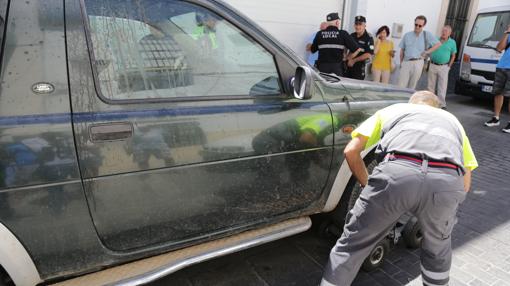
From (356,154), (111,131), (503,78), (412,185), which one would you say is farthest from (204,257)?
(503,78)

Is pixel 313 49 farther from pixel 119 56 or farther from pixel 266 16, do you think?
pixel 119 56

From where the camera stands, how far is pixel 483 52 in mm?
8414

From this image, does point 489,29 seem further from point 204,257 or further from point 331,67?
point 204,257

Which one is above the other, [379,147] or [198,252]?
[379,147]

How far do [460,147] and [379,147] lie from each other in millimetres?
404

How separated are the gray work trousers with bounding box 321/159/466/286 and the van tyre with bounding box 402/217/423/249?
0.75m

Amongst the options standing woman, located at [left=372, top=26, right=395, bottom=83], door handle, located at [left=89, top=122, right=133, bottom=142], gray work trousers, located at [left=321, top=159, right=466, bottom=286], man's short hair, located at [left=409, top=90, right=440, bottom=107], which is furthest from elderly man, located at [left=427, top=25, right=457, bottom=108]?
door handle, located at [left=89, top=122, right=133, bottom=142]

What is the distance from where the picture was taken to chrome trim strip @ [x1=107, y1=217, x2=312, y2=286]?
6.25 ft

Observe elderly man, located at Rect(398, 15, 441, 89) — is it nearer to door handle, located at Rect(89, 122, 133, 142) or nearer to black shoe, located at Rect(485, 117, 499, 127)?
black shoe, located at Rect(485, 117, 499, 127)

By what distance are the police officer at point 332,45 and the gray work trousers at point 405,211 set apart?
4673 mm

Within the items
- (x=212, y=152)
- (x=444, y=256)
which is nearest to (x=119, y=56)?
(x=212, y=152)

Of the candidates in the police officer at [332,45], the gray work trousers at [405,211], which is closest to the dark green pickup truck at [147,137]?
the gray work trousers at [405,211]

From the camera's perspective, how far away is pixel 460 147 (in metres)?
1.97

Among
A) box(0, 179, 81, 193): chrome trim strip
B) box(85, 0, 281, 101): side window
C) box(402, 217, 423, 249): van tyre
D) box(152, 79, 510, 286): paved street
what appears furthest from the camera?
box(402, 217, 423, 249): van tyre
